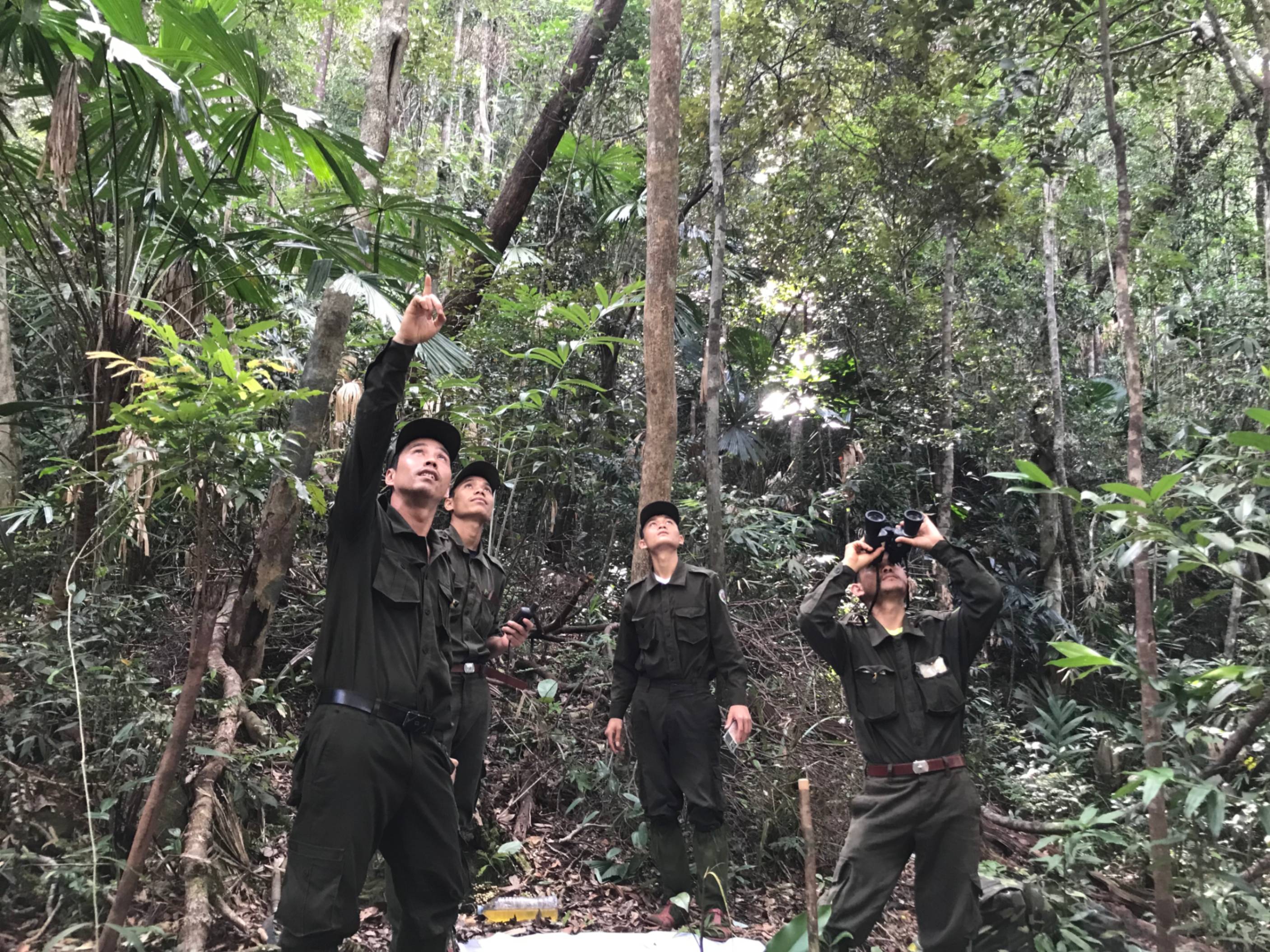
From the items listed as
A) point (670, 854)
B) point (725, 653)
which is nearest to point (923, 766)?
point (725, 653)

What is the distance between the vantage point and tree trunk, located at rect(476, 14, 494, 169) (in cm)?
1315

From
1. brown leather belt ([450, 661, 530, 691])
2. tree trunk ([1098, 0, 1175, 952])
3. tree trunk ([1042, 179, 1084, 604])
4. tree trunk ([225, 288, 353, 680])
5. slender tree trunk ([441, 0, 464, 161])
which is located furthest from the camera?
slender tree trunk ([441, 0, 464, 161])

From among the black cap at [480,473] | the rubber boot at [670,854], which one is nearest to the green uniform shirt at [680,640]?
the rubber boot at [670,854]

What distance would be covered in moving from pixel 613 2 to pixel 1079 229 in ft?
25.6

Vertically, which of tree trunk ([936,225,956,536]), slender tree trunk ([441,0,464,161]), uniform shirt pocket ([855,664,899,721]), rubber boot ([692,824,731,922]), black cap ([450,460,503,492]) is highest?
slender tree trunk ([441,0,464,161])

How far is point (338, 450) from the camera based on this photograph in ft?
16.5

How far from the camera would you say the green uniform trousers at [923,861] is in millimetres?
2900

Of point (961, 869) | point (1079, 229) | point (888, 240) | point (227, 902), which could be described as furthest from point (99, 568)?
point (1079, 229)

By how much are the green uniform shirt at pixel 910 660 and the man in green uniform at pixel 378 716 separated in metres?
1.64

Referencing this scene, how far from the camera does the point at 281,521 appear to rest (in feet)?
14.7

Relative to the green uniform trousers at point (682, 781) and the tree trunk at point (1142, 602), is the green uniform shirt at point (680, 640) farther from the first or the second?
the tree trunk at point (1142, 602)

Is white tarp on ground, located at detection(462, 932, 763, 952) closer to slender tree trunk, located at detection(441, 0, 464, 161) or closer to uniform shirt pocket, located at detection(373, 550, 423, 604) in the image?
uniform shirt pocket, located at detection(373, 550, 423, 604)

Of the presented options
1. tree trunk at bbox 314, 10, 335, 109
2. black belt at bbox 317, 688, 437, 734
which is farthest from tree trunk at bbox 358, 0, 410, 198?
tree trunk at bbox 314, 10, 335, 109

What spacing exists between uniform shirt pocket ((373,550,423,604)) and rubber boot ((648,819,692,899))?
6.52ft
